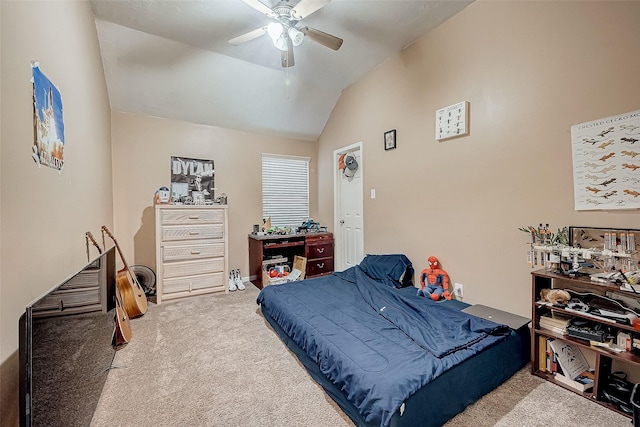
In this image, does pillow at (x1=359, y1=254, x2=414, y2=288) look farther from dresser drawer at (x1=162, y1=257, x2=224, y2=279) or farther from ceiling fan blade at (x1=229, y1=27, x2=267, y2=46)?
ceiling fan blade at (x1=229, y1=27, x2=267, y2=46)

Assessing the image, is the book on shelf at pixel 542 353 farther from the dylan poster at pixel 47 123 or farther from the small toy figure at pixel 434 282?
the dylan poster at pixel 47 123

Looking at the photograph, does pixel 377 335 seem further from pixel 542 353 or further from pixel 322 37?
pixel 322 37

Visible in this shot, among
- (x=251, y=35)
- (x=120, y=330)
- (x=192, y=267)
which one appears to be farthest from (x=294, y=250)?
(x=251, y=35)

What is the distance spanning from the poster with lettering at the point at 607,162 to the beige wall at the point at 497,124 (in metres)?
0.06

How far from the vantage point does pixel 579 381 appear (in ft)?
5.63

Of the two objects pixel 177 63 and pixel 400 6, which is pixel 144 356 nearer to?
pixel 177 63

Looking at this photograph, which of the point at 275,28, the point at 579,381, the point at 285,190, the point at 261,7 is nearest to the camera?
the point at 579,381

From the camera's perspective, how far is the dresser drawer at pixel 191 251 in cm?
332

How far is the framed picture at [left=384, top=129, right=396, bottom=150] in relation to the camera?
3328 millimetres

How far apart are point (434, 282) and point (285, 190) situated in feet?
9.91

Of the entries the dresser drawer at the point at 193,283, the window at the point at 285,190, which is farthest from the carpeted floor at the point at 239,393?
the window at the point at 285,190

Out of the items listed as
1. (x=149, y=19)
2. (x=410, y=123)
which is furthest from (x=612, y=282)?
(x=149, y=19)

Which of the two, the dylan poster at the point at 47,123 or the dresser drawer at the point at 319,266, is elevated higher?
the dylan poster at the point at 47,123

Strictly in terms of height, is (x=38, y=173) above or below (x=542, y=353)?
above
